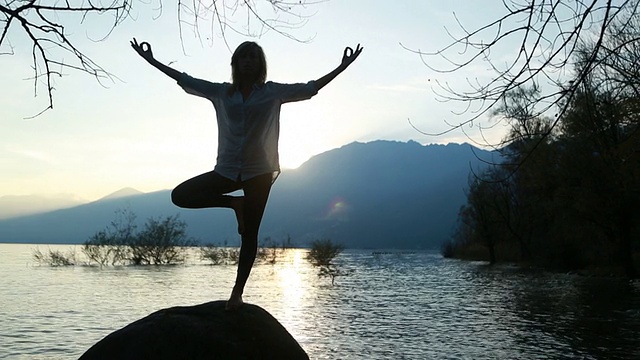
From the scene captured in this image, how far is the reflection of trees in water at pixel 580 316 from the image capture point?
55.5 ft

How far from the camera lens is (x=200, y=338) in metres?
Result: 6.00

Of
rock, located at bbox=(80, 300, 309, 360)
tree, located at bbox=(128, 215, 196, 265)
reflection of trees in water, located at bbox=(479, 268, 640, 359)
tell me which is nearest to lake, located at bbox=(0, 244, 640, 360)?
reflection of trees in water, located at bbox=(479, 268, 640, 359)

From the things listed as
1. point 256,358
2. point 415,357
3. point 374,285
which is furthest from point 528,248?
point 256,358

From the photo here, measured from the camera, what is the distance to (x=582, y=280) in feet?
139

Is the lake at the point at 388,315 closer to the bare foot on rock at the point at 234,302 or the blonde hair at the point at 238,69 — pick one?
the bare foot on rock at the point at 234,302

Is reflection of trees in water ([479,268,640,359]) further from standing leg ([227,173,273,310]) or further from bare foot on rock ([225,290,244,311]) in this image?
standing leg ([227,173,273,310])

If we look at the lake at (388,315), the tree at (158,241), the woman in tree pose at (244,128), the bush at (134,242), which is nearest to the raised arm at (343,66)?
the woman in tree pose at (244,128)

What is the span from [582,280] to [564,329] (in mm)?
24448

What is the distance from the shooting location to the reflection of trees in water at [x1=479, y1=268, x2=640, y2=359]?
16.9 m

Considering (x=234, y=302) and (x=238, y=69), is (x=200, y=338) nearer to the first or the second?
(x=234, y=302)

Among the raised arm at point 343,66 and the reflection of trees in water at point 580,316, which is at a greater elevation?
the raised arm at point 343,66

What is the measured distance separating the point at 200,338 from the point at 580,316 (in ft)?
70.8

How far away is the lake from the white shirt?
11366 millimetres

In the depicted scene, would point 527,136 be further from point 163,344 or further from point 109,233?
point 109,233
